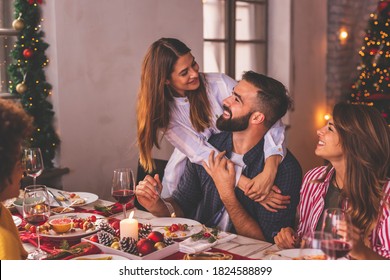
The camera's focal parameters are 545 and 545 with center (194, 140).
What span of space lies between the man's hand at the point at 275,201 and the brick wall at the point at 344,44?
154 inches

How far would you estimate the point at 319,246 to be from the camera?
115 cm

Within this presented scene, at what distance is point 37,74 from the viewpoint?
3.18 m

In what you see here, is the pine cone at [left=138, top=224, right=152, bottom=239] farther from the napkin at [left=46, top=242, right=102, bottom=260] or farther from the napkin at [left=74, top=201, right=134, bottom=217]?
the napkin at [left=74, top=201, right=134, bottom=217]

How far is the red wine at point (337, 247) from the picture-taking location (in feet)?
3.77

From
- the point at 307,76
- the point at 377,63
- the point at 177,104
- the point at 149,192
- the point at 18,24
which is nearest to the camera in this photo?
the point at 149,192

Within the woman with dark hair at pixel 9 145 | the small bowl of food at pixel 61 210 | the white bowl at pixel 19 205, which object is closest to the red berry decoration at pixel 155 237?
the woman with dark hair at pixel 9 145

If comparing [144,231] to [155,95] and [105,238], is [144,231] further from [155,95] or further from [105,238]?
[155,95]

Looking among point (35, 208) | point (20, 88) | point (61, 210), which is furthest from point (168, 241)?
point (20, 88)

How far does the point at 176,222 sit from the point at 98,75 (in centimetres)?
168

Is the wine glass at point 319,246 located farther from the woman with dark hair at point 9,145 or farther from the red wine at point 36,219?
the red wine at point 36,219

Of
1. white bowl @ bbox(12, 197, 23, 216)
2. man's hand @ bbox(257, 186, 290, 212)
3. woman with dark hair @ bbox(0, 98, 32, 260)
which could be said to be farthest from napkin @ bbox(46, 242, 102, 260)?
man's hand @ bbox(257, 186, 290, 212)

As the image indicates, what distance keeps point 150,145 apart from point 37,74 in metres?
1.03

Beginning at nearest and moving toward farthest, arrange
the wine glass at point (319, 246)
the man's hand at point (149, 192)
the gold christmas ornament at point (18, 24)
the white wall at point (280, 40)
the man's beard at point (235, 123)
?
1. the wine glass at point (319, 246)
2. the man's hand at point (149, 192)
3. the man's beard at point (235, 123)
4. the gold christmas ornament at point (18, 24)
5. the white wall at point (280, 40)
